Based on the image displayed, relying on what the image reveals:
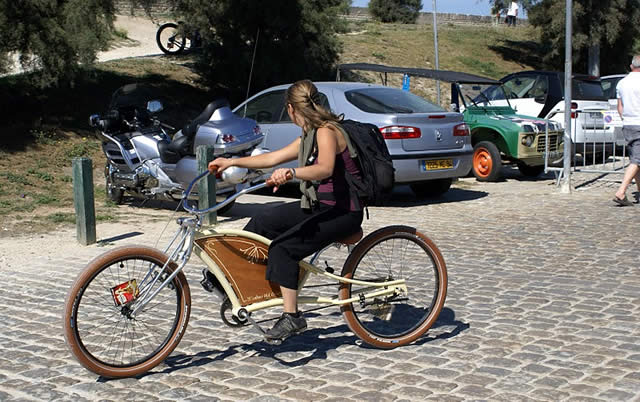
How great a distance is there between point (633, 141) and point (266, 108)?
5.19 metres

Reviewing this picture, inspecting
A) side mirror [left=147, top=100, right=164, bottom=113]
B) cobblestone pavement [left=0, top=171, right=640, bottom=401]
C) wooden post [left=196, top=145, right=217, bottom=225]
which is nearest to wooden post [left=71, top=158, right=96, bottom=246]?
cobblestone pavement [left=0, top=171, right=640, bottom=401]

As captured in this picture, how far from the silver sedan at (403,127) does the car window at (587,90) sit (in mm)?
6270

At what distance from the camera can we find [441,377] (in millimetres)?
4848

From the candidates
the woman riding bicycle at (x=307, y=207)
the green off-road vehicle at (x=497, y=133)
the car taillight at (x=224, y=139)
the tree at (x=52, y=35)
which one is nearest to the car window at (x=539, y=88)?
the green off-road vehicle at (x=497, y=133)

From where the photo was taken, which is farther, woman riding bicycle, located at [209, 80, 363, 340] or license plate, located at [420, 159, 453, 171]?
license plate, located at [420, 159, 453, 171]

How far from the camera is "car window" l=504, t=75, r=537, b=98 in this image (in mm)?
17484

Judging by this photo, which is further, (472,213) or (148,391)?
(472,213)

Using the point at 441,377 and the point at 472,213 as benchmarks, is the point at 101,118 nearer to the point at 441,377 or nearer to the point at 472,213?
the point at 472,213

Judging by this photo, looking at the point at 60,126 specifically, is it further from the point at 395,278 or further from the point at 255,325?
the point at 255,325

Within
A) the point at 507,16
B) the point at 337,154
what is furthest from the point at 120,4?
the point at 507,16

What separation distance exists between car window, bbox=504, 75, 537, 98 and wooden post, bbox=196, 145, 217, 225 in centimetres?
916

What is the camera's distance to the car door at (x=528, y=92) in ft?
56.3

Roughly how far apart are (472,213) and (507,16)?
3928 centimetres

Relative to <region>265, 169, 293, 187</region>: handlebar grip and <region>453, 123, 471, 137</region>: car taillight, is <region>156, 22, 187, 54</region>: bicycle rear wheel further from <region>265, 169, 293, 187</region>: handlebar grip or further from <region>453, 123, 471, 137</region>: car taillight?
<region>265, 169, 293, 187</region>: handlebar grip
